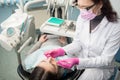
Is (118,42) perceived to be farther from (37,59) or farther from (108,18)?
(37,59)

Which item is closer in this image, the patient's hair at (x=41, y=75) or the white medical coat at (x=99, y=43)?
the patient's hair at (x=41, y=75)

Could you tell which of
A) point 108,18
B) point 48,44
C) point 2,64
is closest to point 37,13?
point 2,64

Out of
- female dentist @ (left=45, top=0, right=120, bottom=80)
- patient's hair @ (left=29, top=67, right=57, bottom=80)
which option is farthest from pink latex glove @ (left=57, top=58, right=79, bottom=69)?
patient's hair @ (left=29, top=67, right=57, bottom=80)

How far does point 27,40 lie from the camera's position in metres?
1.88

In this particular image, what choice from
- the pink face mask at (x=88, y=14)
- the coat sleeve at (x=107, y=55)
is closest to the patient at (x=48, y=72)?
the coat sleeve at (x=107, y=55)

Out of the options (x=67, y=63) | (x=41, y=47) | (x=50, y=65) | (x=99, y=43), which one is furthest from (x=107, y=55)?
(x=41, y=47)

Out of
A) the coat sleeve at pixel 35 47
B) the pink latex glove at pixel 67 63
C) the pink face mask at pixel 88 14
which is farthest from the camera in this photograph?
the coat sleeve at pixel 35 47

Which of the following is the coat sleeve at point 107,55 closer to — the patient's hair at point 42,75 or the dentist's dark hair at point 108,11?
the dentist's dark hair at point 108,11

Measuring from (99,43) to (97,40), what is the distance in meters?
0.03

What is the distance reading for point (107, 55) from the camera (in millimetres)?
1541

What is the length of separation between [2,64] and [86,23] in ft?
4.65

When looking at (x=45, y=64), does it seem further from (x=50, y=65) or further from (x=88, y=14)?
(x=88, y=14)

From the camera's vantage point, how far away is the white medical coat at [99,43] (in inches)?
60.2

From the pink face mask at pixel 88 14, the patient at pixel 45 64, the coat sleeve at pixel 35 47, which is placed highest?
the pink face mask at pixel 88 14
